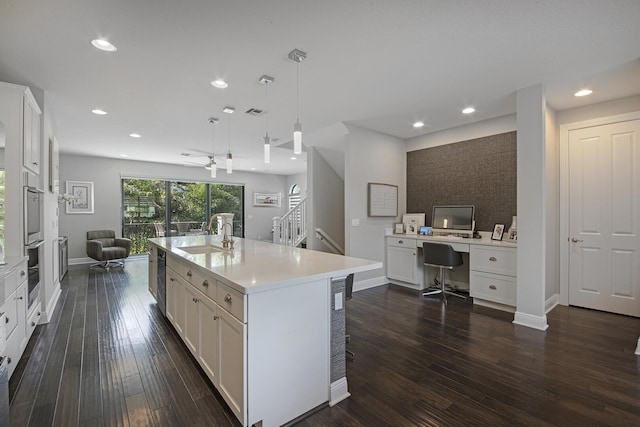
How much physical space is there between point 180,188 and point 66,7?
277 inches

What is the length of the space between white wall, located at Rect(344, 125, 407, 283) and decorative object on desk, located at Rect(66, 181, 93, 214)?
6.54m

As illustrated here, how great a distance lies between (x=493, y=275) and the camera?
11.9ft

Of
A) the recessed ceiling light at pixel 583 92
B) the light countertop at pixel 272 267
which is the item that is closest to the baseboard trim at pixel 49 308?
the light countertop at pixel 272 267

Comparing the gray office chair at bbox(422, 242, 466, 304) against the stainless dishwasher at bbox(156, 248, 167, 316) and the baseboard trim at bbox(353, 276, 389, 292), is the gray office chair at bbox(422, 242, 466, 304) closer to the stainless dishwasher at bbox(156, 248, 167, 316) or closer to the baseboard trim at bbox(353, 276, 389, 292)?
the baseboard trim at bbox(353, 276, 389, 292)

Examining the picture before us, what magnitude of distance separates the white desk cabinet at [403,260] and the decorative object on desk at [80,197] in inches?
281

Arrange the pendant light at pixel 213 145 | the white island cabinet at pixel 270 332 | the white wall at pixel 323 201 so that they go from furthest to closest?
the white wall at pixel 323 201 → the pendant light at pixel 213 145 → the white island cabinet at pixel 270 332

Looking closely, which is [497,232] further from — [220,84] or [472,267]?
[220,84]

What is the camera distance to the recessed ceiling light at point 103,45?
224 cm

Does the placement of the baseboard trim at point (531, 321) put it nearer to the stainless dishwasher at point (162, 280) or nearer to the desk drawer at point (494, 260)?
the desk drawer at point (494, 260)

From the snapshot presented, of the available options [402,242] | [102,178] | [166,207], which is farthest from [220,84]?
[166,207]

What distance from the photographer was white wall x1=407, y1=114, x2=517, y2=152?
4.09 meters

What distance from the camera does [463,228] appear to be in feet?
14.5

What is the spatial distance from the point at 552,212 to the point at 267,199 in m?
8.16

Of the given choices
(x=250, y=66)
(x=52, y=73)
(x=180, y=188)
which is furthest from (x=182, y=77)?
(x=180, y=188)
